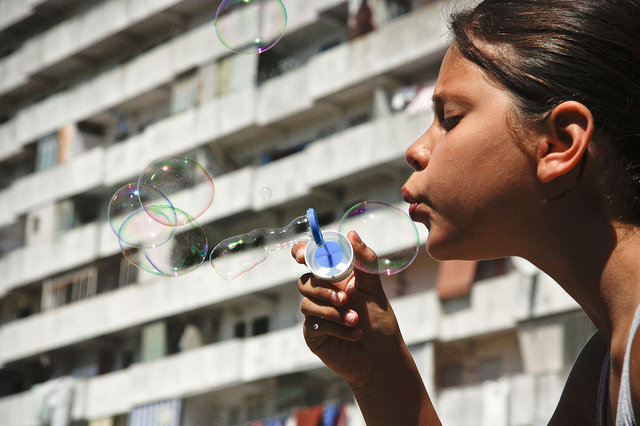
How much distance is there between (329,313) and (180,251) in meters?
2.37

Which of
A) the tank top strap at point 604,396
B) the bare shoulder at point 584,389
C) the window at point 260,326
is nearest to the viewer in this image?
the tank top strap at point 604,396

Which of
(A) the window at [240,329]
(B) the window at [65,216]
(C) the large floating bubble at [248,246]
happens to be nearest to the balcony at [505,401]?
(A) the window at [240,329]

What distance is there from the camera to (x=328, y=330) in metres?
2.55

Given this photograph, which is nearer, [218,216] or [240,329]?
[218,216]

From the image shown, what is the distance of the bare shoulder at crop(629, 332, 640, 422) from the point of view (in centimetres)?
199

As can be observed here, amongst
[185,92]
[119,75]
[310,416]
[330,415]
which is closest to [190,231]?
[330,415]

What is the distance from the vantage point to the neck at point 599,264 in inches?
86.4

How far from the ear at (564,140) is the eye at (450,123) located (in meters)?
0.20

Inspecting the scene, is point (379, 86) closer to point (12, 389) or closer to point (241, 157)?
point (241, 157)

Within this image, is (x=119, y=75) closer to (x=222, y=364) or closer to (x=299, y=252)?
(x=222, y=364)

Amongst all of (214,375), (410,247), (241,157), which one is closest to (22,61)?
(241,157)

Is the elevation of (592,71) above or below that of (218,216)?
below

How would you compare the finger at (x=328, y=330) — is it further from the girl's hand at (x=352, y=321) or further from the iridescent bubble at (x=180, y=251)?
the iridescent bubble at (x=180, y=251)

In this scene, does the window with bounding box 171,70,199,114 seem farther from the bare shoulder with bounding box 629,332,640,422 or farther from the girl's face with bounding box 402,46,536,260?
the bare shoulder with bounding box 629,332,640,422
